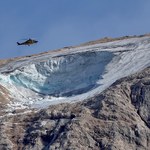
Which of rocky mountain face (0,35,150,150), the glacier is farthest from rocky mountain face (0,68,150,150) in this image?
the glacier

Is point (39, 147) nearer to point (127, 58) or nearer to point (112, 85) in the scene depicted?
point (112, 85)

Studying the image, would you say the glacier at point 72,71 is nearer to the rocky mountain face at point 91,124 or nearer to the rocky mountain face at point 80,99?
the rocky mountain face at point 80,99

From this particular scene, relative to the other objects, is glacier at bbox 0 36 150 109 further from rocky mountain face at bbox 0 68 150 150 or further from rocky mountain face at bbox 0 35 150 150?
rocky mountain face at bbox 0 68 150 150

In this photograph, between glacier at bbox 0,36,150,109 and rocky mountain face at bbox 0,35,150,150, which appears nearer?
rocky mountain face at bbox 0,35,150,150

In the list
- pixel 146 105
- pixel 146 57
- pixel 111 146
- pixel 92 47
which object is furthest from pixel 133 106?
pixel 92 47

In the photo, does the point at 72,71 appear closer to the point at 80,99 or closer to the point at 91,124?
the point at 80,99

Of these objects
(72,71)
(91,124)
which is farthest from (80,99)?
(72,71)

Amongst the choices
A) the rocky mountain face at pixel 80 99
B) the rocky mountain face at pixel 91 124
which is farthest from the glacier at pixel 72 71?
the rocky mountain face at pixel 91 124
